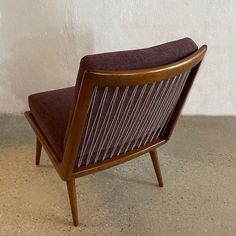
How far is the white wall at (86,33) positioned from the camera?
1.61 m

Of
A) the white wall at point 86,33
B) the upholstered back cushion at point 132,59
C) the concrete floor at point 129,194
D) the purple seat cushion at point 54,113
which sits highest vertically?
the upholstered back cushion at point 132,59

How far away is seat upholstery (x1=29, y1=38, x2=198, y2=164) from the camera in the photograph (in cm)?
88

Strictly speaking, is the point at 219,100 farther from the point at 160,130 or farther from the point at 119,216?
the point at 119,216

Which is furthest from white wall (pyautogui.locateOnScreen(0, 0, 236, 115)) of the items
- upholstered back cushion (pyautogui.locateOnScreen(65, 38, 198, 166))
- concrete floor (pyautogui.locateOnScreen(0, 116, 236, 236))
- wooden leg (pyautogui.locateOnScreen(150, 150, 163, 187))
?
upholstered back cushion (pyautogui.locateOnScreen(65, 38, 198, 166))

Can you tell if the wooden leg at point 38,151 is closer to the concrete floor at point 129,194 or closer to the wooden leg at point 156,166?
the concrete floor at point 129,194

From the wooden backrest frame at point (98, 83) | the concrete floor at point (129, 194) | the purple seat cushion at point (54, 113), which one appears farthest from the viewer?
the concrete floor at point (129, 194)

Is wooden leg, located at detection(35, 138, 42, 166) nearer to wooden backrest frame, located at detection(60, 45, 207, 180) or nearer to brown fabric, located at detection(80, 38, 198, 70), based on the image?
wooden backrest frame, located at detection(60, 45, 207, 180)

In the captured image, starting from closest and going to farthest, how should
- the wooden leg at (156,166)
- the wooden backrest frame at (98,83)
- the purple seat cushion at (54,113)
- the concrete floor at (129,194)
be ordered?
the wooden backrest frame at (98,83)
the purple seat cushion at (54,113)
the concrete floor at (129,194)
the wooden leg at (156,166)

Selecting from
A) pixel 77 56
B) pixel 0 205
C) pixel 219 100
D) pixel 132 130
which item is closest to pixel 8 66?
pixel 77 56

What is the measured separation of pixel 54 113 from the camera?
132cm

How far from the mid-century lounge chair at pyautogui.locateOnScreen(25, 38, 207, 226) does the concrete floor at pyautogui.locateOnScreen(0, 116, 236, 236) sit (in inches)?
5.8

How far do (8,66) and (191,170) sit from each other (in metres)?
1.13

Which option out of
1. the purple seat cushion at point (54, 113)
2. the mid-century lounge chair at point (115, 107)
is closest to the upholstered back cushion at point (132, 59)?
the mid-century lounge chair at point (115, 107)

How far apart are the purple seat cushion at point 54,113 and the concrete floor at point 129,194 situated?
0.35 metres
